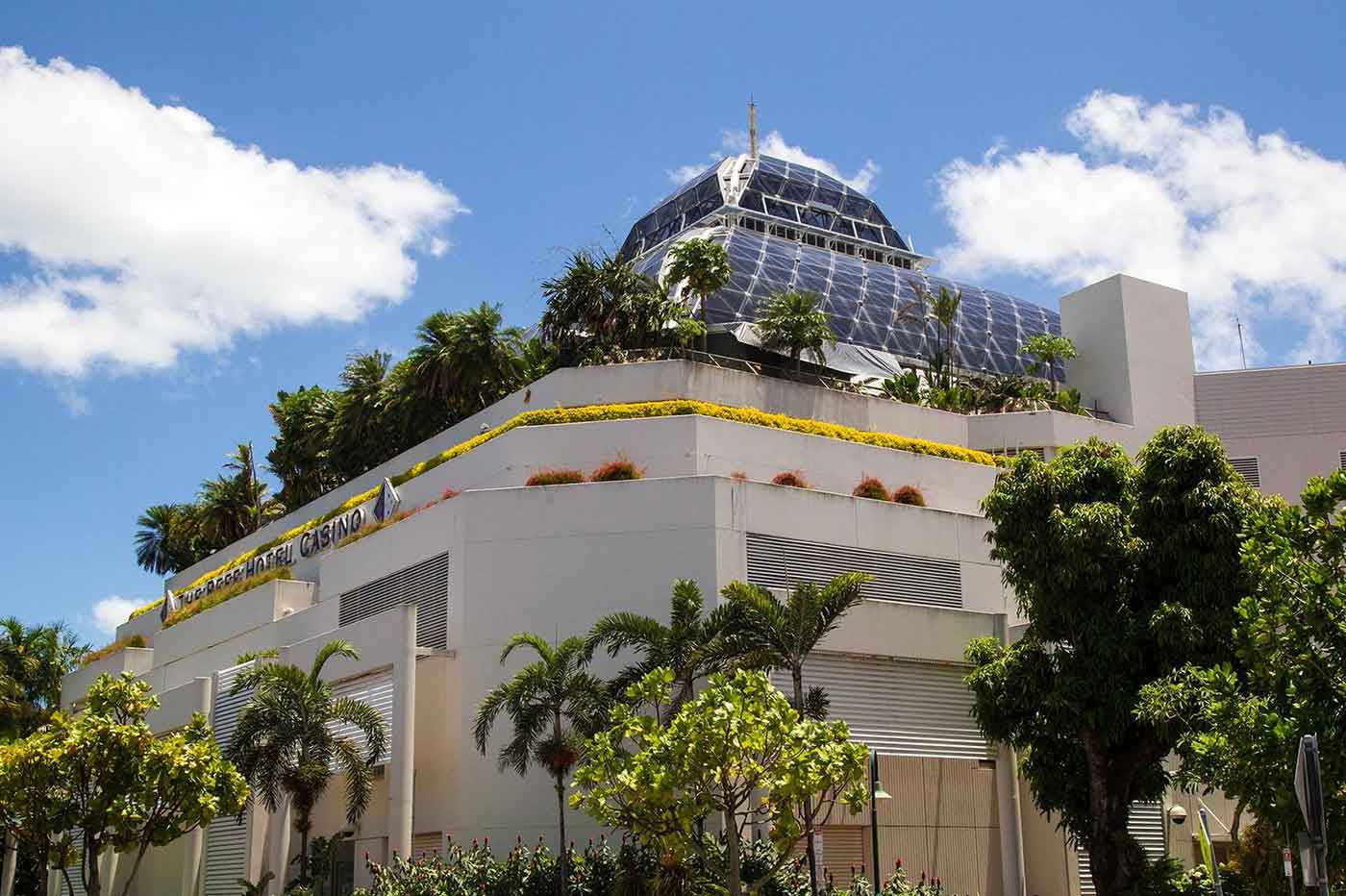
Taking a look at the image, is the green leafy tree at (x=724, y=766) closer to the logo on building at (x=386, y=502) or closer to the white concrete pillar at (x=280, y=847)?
the white concrete pillar at (x=280, y=847)

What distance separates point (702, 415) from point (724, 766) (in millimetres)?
16721

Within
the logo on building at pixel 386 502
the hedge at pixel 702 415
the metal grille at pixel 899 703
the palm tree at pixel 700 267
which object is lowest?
the metal grille at pixel 899 703

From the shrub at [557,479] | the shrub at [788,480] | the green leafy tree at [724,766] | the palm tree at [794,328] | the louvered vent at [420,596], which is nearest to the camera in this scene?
the green leafy tree at [724,766]

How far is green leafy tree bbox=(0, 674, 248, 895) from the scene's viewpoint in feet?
101

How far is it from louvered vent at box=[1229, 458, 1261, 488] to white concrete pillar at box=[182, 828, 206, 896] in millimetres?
35940

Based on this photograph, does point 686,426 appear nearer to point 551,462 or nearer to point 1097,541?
point 551,462

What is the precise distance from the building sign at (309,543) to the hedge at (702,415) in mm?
1054

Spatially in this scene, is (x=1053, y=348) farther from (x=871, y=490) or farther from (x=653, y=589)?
(x=653, y=589)

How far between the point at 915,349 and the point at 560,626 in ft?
105

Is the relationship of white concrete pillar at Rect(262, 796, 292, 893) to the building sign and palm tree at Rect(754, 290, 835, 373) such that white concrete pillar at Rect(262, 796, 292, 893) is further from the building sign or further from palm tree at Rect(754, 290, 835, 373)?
palm tree at Rect(754, 290, 835, 373)

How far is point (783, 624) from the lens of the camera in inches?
1136

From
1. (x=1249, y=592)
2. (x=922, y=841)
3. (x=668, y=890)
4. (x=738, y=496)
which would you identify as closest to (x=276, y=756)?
(x=668, y=890)

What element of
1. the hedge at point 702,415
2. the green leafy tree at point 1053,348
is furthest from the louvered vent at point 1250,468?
the hedge at point 702,415

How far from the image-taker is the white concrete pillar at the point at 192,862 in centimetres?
4016
